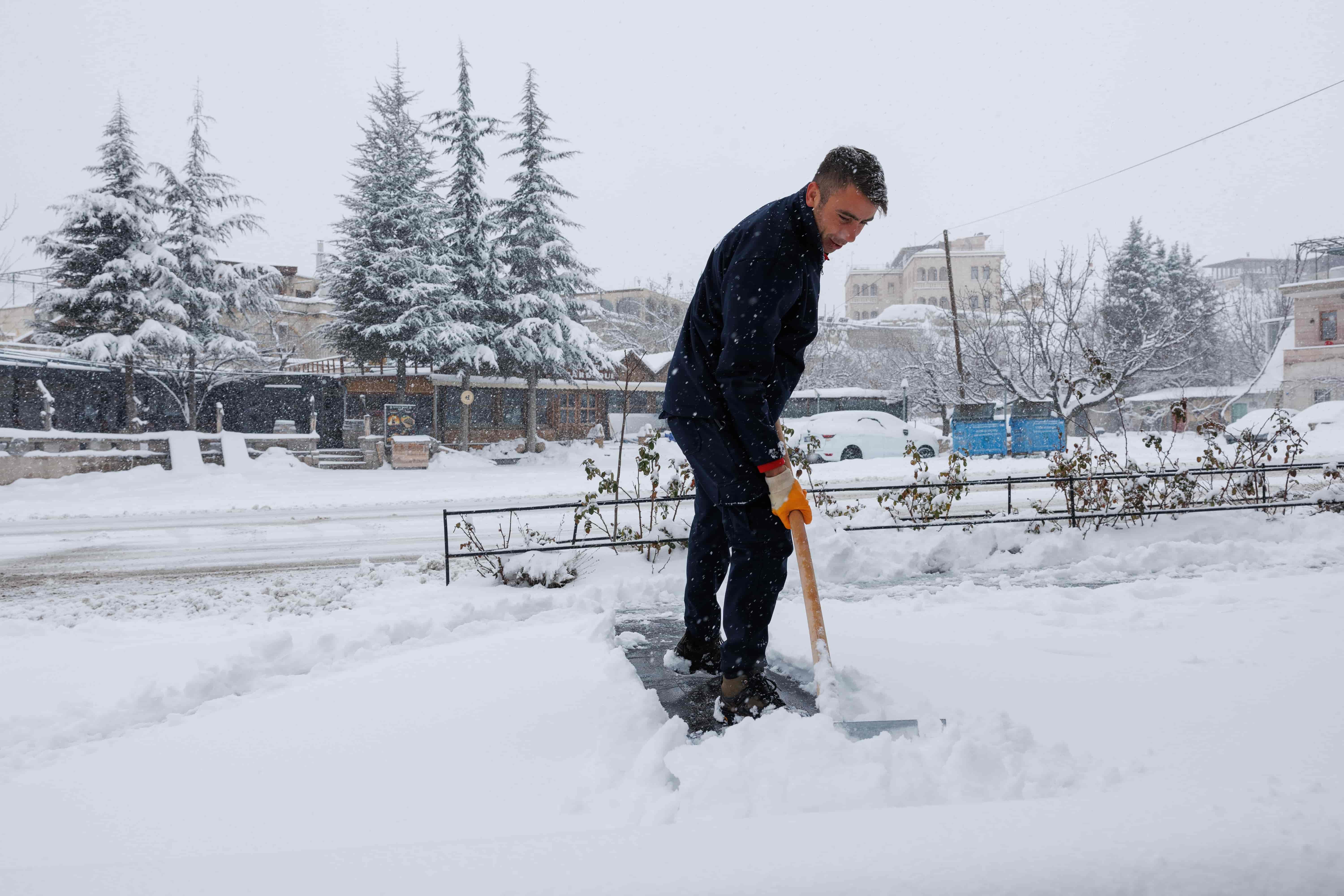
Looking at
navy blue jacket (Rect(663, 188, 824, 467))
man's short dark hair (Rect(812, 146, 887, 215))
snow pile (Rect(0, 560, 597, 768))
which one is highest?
man's short dark hair (Rect(812, 146, 887, 215))

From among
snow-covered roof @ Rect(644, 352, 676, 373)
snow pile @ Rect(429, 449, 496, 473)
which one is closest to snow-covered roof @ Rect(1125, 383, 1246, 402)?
snow-covered roof @ Rect(644, 352, 676, 373)

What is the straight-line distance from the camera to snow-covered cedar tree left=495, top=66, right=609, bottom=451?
21.5 metres

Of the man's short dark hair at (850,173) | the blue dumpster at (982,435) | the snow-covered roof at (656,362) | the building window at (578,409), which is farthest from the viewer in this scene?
the snow-covered roof at (656,362)

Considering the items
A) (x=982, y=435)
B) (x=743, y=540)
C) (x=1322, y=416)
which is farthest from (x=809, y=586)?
(x=1322, y=416)

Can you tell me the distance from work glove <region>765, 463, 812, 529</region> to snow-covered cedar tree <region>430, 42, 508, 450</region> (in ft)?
65.1

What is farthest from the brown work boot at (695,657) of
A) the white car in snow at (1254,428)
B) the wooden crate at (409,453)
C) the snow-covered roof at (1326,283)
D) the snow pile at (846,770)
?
the snow-covered roof at (1326,283)

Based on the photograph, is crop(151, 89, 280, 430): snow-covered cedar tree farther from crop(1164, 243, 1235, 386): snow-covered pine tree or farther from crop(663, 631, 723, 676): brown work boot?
crop(1164, 243, 1235, 386): snow-covered pine tree

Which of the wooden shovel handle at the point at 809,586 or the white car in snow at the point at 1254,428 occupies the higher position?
the white car in snow at the point at 1254,428

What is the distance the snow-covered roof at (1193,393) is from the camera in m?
33.8

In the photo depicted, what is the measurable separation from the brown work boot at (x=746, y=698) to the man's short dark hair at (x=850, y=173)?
1.57m

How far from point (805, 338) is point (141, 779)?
89.3 inches

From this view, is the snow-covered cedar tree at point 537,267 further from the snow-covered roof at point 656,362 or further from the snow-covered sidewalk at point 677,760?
the snow-covered sidewalk at point 677,760

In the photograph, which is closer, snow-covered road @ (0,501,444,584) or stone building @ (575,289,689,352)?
snow-covered road @ (0,501,444,584)

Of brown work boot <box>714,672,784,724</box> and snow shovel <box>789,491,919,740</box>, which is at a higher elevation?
snow shovel <box>789,491,919,740</box>
